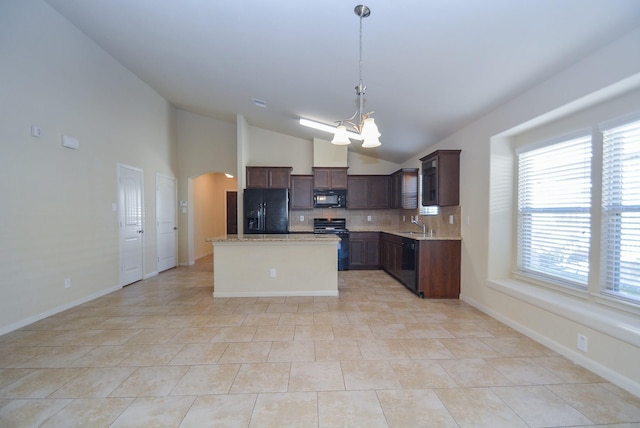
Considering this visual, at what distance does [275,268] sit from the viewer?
4000mm

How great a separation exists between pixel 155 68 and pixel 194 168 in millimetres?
2531

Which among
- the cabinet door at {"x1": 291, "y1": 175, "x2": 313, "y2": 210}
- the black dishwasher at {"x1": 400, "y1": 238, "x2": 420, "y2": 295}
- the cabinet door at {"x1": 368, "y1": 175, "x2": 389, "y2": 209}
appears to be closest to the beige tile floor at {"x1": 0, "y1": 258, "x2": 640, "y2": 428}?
the black dishwasher at {"x1": 400, "y1": 238, "x2": 420, "y2": 295}

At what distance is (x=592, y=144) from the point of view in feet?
7.75

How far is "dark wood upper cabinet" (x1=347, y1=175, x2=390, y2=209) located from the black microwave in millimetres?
146

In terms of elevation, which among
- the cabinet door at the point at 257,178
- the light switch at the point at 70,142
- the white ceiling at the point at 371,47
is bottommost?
the cabinet door at the point at 257,178

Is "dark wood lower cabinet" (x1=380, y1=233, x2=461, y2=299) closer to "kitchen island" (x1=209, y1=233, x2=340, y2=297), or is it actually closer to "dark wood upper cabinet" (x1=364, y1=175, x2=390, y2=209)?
"kitchen island" (x1=209, y1=233, x2=340, y2=297)

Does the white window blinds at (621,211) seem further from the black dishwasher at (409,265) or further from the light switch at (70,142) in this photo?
the light switch at (70,142)

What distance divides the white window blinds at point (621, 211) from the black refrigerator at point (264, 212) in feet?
14.9

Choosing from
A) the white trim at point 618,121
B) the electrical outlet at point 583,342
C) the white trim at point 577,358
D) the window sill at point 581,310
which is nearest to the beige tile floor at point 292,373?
the white trim at point 577,358

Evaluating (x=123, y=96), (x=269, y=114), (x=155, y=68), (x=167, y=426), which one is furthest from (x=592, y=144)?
(x=123, y=96)

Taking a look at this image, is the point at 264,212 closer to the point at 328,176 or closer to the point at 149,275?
the point at 328,176

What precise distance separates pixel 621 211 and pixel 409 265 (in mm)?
2445

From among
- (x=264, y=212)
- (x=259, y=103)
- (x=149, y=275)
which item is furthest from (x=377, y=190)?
(x=149, y=275)

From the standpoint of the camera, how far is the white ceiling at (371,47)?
1.88m
